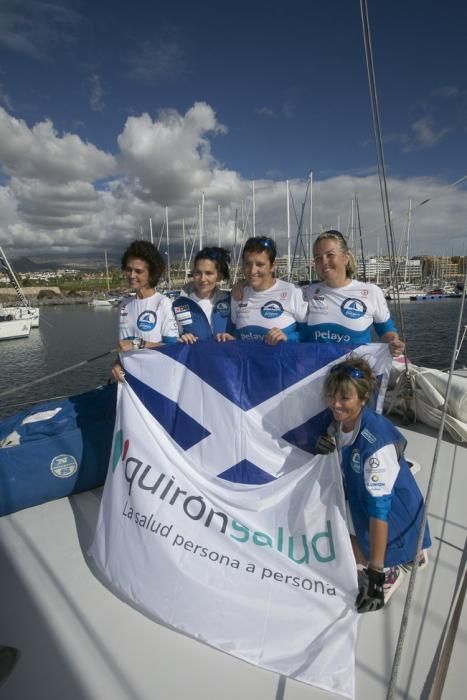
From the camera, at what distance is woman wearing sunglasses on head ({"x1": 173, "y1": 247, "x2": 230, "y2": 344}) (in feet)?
8.93

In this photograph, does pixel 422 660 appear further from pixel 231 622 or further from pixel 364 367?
pixel 364 367

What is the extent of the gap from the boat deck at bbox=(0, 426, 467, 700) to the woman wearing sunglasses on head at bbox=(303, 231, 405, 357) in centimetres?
129

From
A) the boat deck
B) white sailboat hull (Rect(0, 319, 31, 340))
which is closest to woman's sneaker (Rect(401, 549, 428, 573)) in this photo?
the boat deck

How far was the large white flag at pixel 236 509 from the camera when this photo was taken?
1619 mm

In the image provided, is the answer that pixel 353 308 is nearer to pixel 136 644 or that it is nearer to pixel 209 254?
pixel 209 254

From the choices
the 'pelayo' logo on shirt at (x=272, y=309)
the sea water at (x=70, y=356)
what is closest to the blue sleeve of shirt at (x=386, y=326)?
the 'pelayo' logo on shirt at (x=272, y=309)

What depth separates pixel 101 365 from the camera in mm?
14961

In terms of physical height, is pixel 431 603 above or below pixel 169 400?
below

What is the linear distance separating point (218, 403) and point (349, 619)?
1.18m

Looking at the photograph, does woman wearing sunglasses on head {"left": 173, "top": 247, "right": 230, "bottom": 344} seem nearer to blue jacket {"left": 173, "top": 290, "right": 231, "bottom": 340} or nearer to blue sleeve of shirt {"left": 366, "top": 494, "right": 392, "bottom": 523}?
blue jacket {"left": 173, "top": 290, "right": 231, "bottom": 340}

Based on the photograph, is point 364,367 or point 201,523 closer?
point 364,367

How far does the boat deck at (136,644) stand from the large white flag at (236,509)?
8 cm

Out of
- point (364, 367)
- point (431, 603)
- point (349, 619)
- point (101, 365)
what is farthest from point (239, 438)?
point (101, 365)

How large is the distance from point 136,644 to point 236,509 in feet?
2.28
